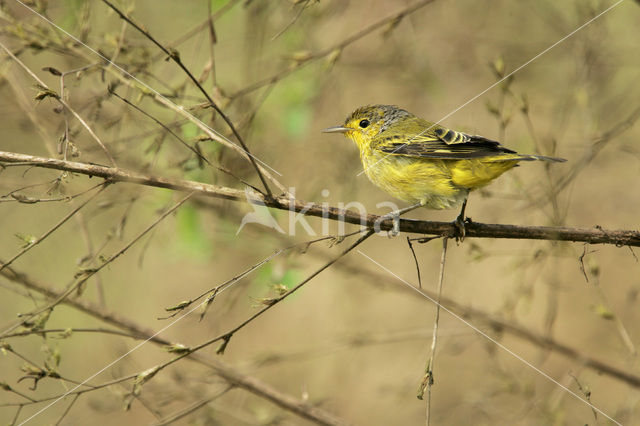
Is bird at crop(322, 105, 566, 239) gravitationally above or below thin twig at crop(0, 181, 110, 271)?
above

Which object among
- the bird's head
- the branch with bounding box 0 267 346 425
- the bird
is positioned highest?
the bird's head

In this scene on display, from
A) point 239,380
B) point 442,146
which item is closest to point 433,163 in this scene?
point 442,146

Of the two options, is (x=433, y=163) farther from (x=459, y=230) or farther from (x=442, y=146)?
(x=459, y=230)

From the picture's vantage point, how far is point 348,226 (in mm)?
5551

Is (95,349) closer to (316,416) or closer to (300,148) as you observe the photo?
(300,148)

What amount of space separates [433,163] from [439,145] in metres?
0.14

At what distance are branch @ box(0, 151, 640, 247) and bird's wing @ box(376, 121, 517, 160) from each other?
0.73 m

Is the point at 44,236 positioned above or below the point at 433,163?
below

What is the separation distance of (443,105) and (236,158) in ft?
9.96

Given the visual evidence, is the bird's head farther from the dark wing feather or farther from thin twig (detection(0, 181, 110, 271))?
thin twig (detection(0, 181, 110, 271))

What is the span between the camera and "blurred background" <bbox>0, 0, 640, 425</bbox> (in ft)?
Answer: 14.9

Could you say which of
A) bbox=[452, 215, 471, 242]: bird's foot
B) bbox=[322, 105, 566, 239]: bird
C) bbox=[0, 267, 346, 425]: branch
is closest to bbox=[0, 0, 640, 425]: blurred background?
bbox=[0, 267, 346, 425]: branch

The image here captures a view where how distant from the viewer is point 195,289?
7.58m

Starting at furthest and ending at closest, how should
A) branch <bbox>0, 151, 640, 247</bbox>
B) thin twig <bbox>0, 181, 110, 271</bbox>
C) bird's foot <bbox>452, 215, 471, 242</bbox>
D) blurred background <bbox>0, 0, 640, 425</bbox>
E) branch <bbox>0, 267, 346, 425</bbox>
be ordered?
blurred background <bbox>0, 0, 640, 425</bbox> < branch <bbox>0, 267, 346, 425</bbox> < bird's foot <bbox>452, 215, 471, 242</bbox> < branch <bbox>0, 151, 640, 247</bbox> < thin twig <bbox>0, 181, 110, 271</bbox>
